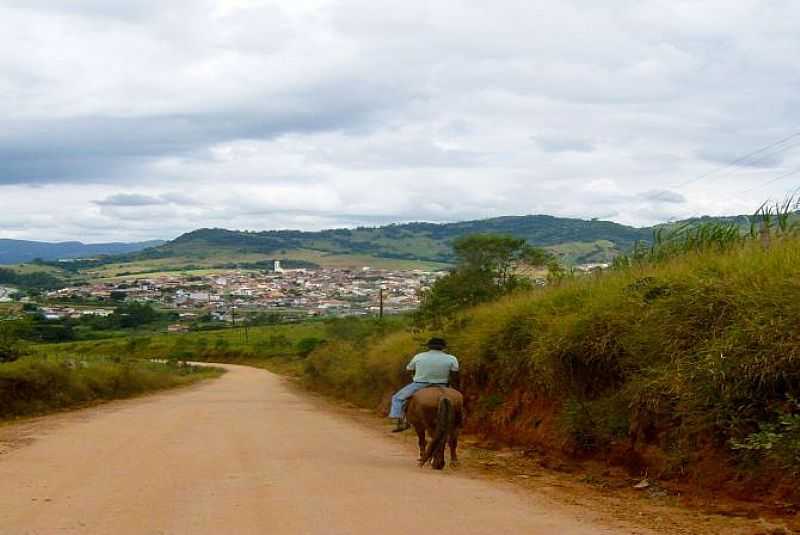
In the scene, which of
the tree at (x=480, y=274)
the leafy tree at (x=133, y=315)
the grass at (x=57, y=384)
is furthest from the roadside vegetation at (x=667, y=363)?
the leafy tree at (x=133, y=315)

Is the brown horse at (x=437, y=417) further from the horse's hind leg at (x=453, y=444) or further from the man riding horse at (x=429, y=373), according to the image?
the man riding horse at (x=429, y=373)

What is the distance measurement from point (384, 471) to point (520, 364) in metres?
4.59

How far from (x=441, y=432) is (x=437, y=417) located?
0.23m

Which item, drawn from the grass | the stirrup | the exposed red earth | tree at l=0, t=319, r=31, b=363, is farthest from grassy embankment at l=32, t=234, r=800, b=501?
tree at l=0, t=319, r=31, b=363

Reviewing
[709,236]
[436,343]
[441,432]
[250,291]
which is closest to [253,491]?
[441,432]

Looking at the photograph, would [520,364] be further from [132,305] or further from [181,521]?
[132,305]

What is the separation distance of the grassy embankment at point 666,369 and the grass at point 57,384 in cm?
1502

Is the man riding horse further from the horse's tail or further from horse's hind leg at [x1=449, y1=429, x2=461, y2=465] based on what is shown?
horse's hind leg at [x1=449, y1=429, x2=461, y2=465]

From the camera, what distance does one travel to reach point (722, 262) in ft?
37.9

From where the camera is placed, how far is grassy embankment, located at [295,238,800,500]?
9.02 m

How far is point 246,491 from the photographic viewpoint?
983cm

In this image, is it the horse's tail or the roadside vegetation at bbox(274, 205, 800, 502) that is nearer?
the roadside vegetation at bbox(274, 205, 800, 502)

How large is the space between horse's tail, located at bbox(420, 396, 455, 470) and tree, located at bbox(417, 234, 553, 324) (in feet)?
38.1

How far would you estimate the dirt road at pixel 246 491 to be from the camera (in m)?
8.05
